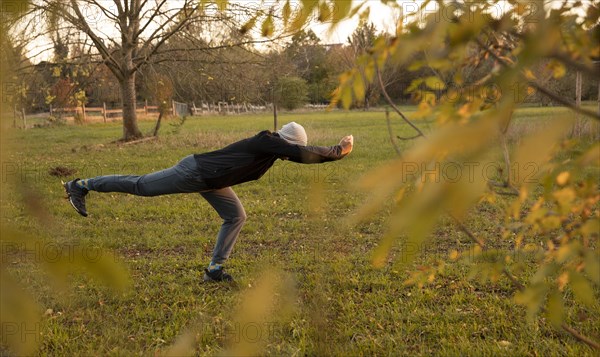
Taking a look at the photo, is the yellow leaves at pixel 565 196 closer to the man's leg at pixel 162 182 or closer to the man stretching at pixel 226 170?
the man stretching at pixel 226 170

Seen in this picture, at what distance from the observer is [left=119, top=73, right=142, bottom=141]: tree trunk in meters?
17.4

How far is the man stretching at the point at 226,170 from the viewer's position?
426cm

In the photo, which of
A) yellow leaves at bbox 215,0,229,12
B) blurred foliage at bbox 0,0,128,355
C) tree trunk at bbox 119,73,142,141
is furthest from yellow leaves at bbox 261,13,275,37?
tree trunk at bbox 119,73,142,141

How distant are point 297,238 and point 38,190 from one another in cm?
558

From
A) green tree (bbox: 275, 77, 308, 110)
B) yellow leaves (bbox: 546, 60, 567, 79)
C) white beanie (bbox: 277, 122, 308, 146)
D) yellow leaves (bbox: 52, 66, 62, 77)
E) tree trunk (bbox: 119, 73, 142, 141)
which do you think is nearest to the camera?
yellow leaves (bbox: 546, 60, 567, 79)

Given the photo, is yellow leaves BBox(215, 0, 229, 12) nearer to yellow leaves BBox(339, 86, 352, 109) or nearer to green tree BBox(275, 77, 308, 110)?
yellow leaves BBox(339, 86, 352, 109)

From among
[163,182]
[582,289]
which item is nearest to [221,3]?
[582,289]

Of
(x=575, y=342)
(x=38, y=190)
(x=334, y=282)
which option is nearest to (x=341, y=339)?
(x=334, y=282)

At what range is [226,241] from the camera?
4.86m

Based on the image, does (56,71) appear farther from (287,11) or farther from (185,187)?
(287,11)

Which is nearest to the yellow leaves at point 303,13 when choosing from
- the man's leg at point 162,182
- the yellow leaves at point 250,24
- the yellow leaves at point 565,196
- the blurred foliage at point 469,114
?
the blurred foliage at point 469,114

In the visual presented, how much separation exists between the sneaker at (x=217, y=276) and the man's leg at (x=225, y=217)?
0.07 feet

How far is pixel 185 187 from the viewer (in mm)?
4508

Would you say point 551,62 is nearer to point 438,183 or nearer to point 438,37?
point 438,37
